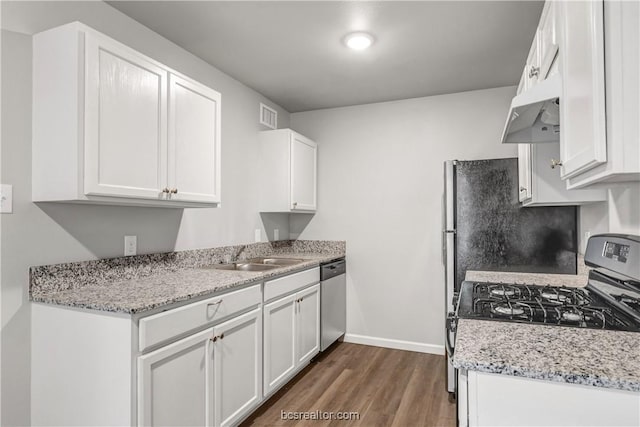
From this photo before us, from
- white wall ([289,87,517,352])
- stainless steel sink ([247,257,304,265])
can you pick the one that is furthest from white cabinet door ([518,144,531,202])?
stainless steel sink ([247,257,304,265])

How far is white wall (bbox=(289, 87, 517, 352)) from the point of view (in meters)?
3.53

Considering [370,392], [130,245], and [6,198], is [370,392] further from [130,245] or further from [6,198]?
[6,198]

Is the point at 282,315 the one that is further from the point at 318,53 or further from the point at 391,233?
the point at 318,53

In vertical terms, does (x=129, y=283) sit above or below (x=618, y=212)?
below

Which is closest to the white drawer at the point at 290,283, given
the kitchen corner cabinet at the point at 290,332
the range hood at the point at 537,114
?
the kitchen corner cabinet at the point at 290,332

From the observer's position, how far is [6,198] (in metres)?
1.62

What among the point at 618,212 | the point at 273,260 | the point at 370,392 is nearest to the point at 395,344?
the point at 370,392

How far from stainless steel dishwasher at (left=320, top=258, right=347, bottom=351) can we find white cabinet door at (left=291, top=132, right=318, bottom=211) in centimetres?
68

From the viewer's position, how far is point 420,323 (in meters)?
3.61

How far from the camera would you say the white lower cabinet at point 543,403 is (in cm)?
83

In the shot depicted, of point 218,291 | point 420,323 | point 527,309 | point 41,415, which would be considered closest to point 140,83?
point 218,291

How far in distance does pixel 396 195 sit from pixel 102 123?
2715mm

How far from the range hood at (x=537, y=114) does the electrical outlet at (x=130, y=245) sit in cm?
211

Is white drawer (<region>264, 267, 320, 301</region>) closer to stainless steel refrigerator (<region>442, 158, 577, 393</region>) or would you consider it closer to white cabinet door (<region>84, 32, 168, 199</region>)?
white cabinet door (<region>84, 32, 168, 199</region>)
